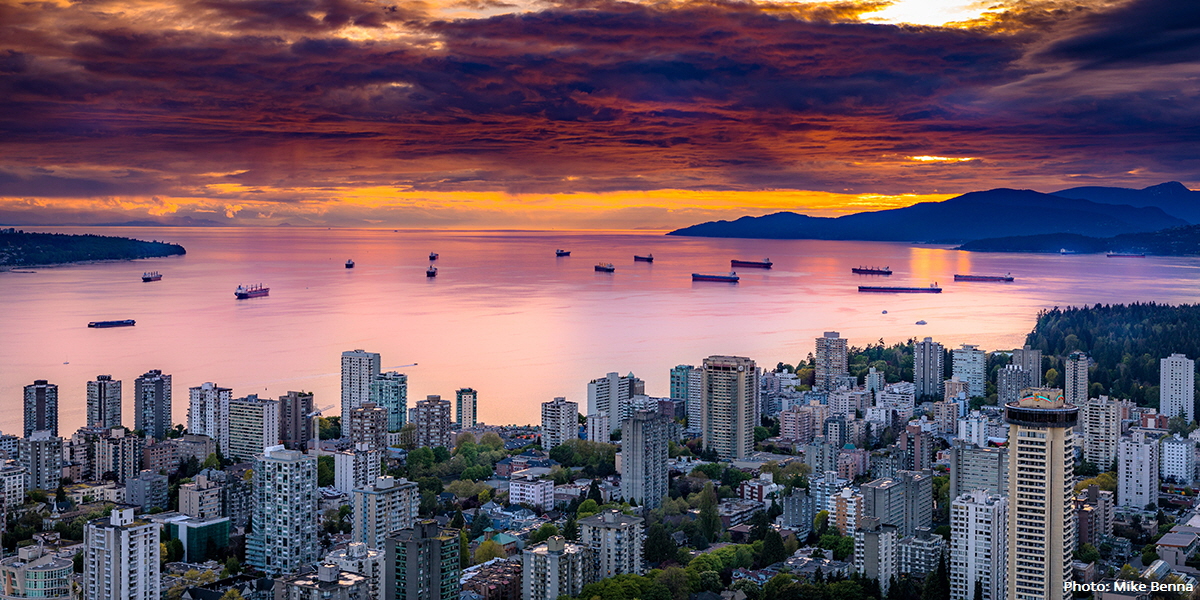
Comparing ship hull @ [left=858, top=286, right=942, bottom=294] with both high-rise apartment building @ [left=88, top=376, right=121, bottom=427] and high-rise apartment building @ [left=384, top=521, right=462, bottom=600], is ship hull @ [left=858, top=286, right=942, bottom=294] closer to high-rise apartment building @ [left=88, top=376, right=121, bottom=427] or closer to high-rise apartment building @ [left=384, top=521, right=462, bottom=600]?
high-rise apartment building @ [left=88, top=376, right=121, bottom=427]

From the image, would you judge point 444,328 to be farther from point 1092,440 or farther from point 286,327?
point 1092,440

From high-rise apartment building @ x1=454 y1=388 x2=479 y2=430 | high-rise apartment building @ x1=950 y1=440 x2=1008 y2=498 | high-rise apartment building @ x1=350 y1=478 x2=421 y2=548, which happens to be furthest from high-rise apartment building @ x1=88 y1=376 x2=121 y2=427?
high-rise apartment building @ x1=950 y1=440 x2=1008 y2=498

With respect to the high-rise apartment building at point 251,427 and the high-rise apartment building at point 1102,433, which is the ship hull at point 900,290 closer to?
the high-rise apartment building at point 1102,433

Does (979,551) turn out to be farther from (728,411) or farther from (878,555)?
(728,411)

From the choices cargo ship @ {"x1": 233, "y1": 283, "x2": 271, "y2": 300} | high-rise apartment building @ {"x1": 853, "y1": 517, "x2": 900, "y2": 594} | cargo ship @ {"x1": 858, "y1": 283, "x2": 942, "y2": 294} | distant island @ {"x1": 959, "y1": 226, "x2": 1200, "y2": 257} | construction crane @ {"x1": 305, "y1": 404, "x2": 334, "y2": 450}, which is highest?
distant island @ {"x1": 959, "y1": 226, "x2": 1200, "y2": 257}

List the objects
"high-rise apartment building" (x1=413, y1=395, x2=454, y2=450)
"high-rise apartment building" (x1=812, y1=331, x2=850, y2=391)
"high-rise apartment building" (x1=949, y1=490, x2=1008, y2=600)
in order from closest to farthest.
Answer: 1. "high-rise apartment building" (x1=949, y1=490, x2=1008, y2=600)
2. "high-rise apartment building" (x1=413, y1=395, x2=454, y2=450)
3. "high-rise apartment building" (x1=812, y1=331, x2=850, y2=391)

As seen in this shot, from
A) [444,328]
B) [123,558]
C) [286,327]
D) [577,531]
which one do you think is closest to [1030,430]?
[577,531]

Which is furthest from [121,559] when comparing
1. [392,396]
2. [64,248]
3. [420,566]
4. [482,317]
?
[64,248]
